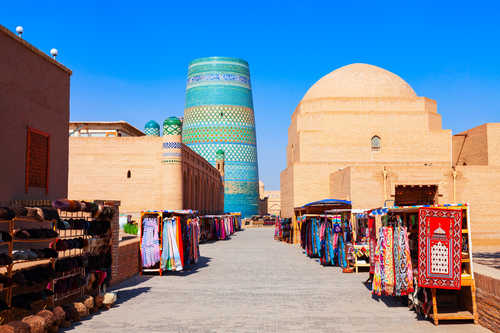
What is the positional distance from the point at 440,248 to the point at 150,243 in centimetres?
597

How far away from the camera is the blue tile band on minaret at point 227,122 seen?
137ft

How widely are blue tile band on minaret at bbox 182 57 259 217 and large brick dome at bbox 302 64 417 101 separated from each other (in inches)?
463

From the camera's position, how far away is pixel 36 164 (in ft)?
30.2

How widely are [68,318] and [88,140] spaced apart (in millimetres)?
15742

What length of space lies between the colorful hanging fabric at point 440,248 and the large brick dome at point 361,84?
954 inches

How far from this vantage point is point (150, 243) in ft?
33.1

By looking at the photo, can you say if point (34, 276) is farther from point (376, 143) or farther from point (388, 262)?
point (376, 143)

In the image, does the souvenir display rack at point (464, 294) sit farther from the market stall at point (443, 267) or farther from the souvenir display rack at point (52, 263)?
the souvenir display rack at point (52, 263)

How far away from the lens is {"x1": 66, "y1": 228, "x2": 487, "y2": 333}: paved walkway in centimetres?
577

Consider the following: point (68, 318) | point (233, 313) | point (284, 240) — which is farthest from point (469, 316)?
point (284, 240)

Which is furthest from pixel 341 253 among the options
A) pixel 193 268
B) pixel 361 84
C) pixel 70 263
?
pixel 361 84

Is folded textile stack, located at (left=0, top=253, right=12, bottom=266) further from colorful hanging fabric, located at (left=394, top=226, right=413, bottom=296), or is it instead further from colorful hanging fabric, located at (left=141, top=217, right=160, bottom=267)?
colorful hanging fabric, located at (left=394, top=226, right=413, bottom=296)

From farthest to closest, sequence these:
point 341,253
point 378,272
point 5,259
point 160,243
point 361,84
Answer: point 361,84, point 341,253, point 160,243, point 378,272, point 5,259

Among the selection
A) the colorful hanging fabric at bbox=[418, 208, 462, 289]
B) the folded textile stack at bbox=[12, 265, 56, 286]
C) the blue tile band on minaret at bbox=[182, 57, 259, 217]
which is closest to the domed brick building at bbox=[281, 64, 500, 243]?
the blue tile band on minaret at bbox=[182, 57, 259, 217]
